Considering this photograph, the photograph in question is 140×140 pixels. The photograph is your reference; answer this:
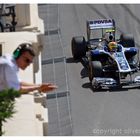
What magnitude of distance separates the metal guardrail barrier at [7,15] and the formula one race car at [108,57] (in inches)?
155

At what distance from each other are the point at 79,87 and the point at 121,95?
4.49 feet

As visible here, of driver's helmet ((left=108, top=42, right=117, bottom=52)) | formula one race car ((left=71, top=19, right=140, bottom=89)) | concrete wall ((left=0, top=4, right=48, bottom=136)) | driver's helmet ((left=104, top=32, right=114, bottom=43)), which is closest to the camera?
concrete wall ((left=0, top=4, right=48, bottom=136))

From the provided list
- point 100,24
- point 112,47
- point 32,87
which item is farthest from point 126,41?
point 32,87

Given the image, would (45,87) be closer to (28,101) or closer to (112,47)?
(28,101)

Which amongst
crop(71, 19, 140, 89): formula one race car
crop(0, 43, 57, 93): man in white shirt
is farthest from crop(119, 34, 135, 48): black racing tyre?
crop(0, 43, 57, 93): man in white shirt

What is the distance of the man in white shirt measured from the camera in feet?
11.9

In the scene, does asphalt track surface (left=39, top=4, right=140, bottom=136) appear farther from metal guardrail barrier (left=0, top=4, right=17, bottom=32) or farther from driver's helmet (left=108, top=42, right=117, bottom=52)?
metal guardrail barrier (left=0, top=4, right=17, bottom=32)

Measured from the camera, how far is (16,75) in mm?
3678

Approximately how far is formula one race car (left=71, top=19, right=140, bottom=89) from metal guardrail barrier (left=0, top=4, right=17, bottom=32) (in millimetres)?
3926

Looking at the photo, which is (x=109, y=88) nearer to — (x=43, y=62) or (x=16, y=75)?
(x=43, y=62)

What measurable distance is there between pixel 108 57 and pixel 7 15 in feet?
18.2

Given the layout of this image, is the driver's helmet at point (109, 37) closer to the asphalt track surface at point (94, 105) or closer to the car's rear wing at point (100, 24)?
the car's rear wing at point (100, 24)

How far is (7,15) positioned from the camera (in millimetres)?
12102

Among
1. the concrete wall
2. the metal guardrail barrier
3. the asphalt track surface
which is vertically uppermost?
the metal guardrail barrier
